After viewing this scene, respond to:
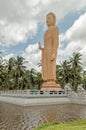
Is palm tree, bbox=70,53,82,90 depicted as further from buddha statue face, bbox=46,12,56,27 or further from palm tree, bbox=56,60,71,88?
buddha statue face, bbox=46,12,56,27

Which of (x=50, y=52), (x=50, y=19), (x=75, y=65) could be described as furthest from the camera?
(x=75, y=65)

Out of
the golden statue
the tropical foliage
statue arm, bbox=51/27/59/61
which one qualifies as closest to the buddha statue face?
the golden statue

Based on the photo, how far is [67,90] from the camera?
25.1 m

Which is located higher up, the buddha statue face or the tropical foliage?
the buddha statue face

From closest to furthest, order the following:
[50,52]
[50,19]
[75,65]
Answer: [50,52]
[50,19]
[75,65]

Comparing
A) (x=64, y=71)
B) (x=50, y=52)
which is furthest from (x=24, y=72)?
(x=50, y=52)

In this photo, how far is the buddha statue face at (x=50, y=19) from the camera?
27.4 m

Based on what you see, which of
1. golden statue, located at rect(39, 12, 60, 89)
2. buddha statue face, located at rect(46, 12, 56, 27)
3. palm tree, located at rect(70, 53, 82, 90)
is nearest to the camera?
golden statue, located at rect(39, 12, 60, 89)

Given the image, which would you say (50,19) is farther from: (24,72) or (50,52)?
(24,72)

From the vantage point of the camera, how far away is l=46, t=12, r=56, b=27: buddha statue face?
2742cm

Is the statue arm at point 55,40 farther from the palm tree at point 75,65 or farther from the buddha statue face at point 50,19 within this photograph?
the palm tree at point 75,65

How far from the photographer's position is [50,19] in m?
27.6

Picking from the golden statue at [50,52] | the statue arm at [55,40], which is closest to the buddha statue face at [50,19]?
the golden statue at [50,52]

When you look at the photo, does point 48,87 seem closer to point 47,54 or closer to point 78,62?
point 47,54
